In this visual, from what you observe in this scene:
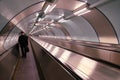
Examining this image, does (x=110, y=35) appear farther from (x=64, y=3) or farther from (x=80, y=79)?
(x=80, y=79)

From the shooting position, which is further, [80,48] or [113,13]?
[113,13]

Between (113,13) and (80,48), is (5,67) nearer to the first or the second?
(80,48)

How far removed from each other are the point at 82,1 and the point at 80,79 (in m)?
7.93

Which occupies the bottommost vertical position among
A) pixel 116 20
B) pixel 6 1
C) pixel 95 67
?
pixel 95 67

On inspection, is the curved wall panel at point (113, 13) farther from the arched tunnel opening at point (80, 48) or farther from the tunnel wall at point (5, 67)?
the tunnel wall at point (5, 67)

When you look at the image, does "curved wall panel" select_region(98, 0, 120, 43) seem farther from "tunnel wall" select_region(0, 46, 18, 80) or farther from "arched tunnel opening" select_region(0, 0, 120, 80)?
"tunnel wall" select_region(0, 46, 18, 80)

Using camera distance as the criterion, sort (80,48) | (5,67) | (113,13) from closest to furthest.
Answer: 1. (5,67)
2. (80,48)
3. (113,13)

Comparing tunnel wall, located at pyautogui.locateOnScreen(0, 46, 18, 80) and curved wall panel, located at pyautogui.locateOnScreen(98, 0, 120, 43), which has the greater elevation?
curved wall panel, located at pyautogui.locateOnScreen(98, 0, 120, 43)

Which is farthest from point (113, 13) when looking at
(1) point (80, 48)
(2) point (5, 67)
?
(2) point (5, 67)

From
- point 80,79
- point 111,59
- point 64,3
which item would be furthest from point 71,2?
point 80,79

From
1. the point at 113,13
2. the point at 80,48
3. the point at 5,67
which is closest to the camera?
the point at 5,67

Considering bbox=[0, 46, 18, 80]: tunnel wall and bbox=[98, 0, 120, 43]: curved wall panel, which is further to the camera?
bbox=[98, 0, 120, 43]: curved wall panel

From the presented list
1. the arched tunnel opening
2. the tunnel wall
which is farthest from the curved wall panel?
the tunnel wall

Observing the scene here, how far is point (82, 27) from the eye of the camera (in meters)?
16.5
